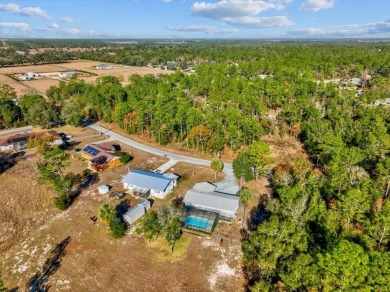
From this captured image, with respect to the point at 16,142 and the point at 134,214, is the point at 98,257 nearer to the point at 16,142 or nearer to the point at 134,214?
the point at 134,214

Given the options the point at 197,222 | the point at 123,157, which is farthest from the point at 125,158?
the point at 197,222

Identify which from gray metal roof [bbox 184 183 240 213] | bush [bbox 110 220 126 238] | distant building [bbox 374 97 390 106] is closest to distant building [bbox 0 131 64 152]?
bush [bbox 110 220 126 238]

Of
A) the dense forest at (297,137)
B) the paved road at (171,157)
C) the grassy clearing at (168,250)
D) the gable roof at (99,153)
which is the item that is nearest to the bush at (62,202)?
the gable roof at (99,153)

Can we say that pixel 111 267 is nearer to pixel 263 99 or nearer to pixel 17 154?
pixel 17 154

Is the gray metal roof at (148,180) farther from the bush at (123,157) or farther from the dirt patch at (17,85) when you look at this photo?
the dirt patch at (17,85)

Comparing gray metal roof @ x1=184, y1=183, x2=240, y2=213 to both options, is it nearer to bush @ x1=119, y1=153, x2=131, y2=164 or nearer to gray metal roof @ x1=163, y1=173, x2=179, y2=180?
gray metal roof @ x1=163, y1=173, x2=179, y2=180
